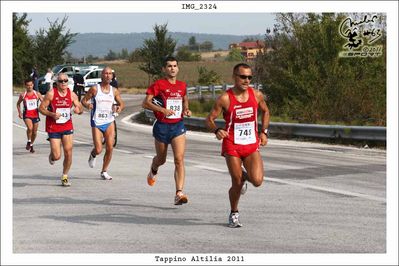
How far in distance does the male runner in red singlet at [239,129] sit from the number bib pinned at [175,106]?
161 cm

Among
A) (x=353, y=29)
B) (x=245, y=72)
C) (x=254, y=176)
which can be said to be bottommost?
(x=254, y=176)

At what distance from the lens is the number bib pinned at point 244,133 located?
9.02 m

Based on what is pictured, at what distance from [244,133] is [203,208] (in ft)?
6.74

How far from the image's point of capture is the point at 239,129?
9047mm

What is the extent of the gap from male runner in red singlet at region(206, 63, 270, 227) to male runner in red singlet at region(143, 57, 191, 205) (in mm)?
1426

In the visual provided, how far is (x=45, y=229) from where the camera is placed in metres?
9.33

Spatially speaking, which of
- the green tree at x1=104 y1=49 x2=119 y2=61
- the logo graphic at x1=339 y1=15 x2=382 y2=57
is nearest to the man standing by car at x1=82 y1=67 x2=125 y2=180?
the logo graphic at x1=339 y1=15 x2=382 y2=57

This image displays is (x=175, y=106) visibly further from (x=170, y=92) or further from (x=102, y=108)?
(x=102, y=108)

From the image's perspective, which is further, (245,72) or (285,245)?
(245,72)

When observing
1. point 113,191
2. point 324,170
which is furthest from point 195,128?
point 113,191

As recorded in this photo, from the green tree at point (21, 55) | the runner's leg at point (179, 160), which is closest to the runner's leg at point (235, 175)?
the runner's leg at point (179, 160)

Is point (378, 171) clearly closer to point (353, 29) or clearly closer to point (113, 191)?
point (113, 191)

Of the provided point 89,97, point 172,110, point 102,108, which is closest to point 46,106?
point 89,97

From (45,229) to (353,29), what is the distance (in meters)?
18.6
